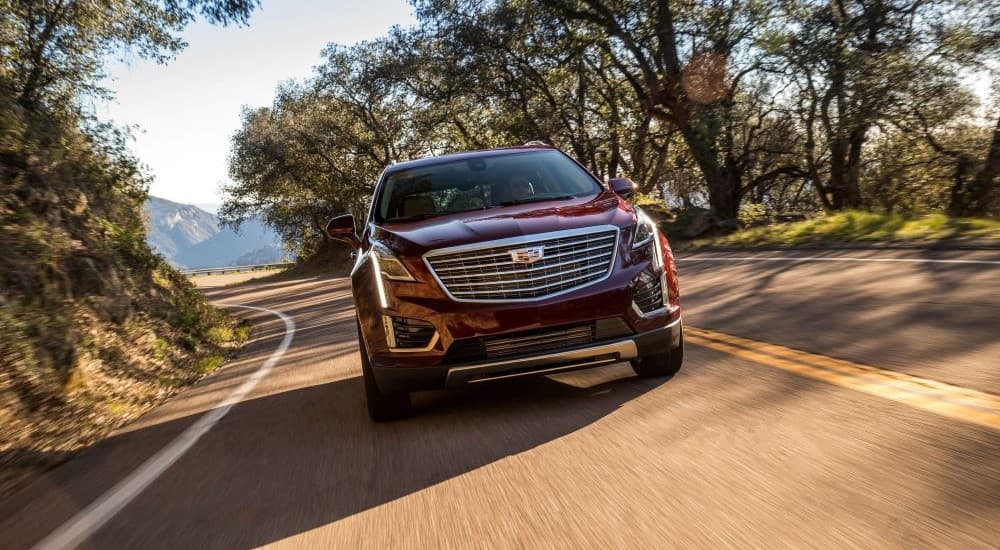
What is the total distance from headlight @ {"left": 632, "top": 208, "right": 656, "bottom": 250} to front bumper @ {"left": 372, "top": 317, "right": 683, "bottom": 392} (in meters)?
0.56

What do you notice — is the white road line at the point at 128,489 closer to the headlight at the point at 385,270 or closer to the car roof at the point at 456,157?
the headlight at the point at 385,270

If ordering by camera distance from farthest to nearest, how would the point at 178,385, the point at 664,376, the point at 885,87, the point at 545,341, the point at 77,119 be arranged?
the point at 885,87, the point at 77,119, the point at 178,385, the point at 664,376, the point at 545,341

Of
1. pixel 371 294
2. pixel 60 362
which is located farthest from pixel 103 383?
pixel 371 294

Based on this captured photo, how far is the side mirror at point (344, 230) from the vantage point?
661cm

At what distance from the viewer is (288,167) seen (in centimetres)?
4722

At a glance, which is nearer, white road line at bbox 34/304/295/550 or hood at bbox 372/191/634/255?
white road line at bbox 34/304/295/550

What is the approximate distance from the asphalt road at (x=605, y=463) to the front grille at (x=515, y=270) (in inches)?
30.6

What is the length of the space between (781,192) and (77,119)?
80.4ft

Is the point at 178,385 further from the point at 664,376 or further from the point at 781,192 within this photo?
the point at 781,192

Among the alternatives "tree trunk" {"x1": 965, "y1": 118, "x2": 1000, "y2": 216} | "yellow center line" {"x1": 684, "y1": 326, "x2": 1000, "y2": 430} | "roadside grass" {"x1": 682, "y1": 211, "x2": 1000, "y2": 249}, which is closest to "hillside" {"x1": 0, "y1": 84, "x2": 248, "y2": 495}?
"yellow center line" {"x1": 684, "y1": 326, "x2": 1000, "y2": 430}

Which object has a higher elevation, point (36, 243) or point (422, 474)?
point (36, 243)

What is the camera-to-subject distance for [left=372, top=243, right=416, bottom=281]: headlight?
5047mm

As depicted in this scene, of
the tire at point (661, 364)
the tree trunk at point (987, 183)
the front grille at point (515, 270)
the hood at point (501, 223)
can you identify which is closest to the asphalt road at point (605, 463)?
the tire at point (661, 364)

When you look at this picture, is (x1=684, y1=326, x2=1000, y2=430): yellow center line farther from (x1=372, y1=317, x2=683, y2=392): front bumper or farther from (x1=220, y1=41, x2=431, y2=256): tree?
(x1=220, y1=41, x2=431, y2=256): tree
